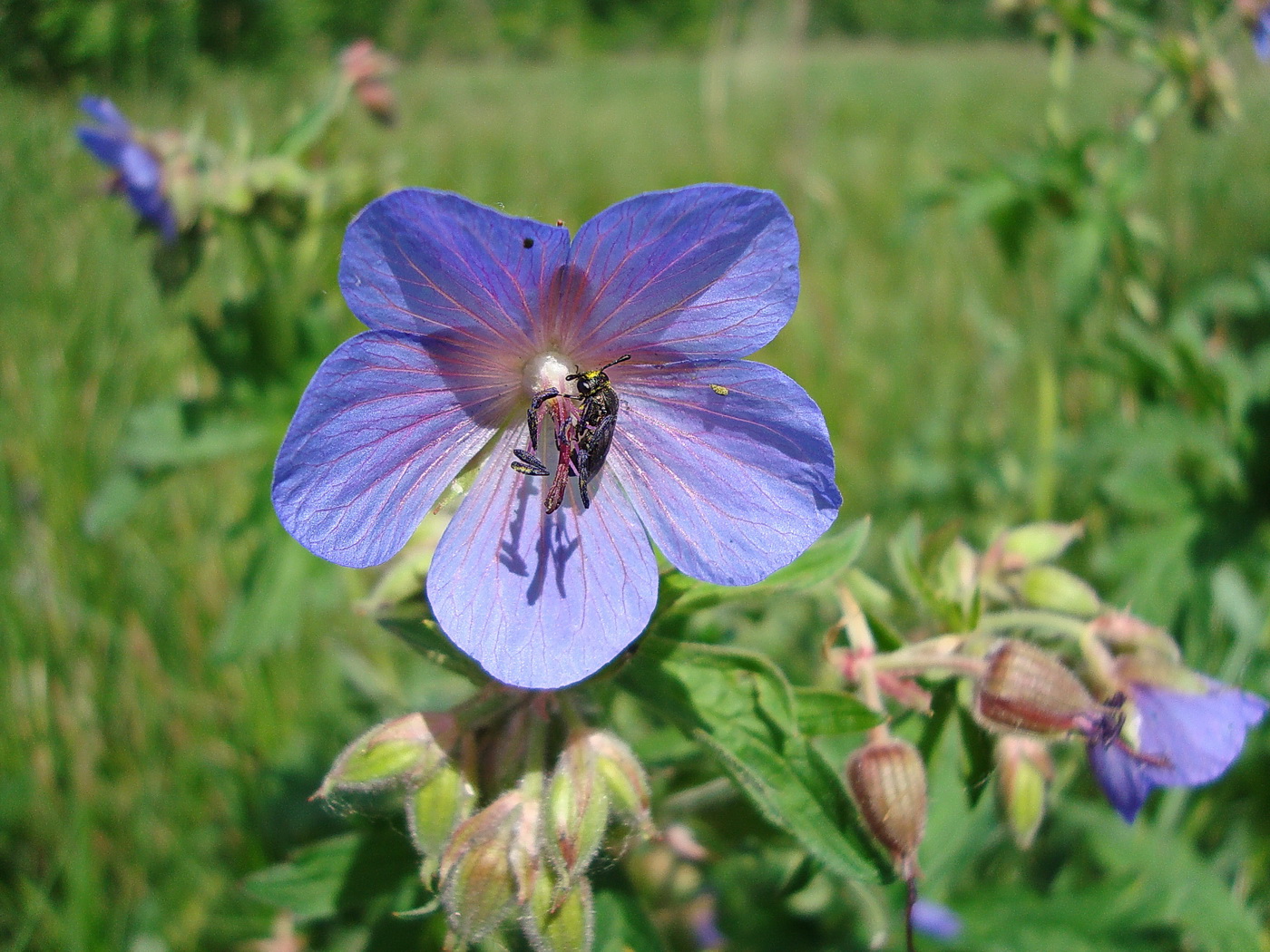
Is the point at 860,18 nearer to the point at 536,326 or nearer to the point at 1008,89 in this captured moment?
the point at 1008,89

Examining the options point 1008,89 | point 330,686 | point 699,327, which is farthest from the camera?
point 1008,89

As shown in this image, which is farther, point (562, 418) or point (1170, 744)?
point (1170, 744)

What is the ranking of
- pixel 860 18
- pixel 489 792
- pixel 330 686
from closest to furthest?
pixel 489 792, pixel 330 686, pixel 860 18

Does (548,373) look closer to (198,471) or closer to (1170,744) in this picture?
(1170,744)

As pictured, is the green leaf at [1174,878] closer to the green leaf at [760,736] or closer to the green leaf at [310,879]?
the green leaf at [760,736]

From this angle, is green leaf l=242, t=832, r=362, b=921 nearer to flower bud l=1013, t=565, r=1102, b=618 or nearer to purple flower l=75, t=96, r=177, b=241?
flower bud l=1013, t=565, r=1102, b=618

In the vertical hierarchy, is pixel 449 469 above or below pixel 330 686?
above

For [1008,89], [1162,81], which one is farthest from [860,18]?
[1162,81]

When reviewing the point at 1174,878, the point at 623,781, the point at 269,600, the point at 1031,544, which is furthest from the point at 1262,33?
the point at 269,600
